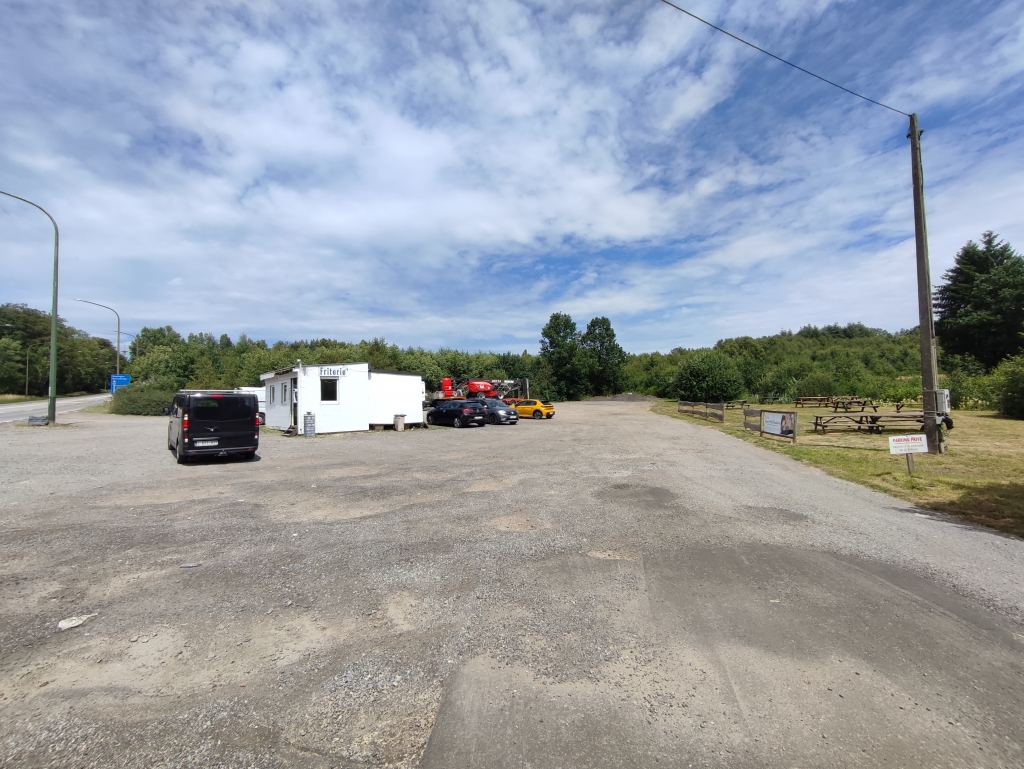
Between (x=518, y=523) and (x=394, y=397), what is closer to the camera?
(x=518, y=523)

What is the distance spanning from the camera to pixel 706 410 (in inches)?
1305

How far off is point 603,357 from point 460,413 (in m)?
50.4

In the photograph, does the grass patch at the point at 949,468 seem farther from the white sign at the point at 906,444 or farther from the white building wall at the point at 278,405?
the white building wall at the point at 278,405

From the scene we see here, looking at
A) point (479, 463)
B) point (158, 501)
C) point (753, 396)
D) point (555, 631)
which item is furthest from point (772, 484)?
point (753, 396)

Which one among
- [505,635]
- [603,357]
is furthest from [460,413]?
[603,357]

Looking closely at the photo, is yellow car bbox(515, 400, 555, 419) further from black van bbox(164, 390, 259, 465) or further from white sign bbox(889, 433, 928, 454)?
white sign bbox(889, 433, 928, 454)

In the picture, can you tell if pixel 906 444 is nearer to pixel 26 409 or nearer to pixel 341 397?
pixel 341 397

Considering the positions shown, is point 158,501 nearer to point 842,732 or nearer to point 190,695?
point 190,695

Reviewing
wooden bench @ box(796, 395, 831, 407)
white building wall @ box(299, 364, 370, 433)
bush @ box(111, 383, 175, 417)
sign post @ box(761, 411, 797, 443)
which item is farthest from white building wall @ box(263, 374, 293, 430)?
wooden bench @ box(796, 395, 831, 407)

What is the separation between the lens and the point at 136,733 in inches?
107

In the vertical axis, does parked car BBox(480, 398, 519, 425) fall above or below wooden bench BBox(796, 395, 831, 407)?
below

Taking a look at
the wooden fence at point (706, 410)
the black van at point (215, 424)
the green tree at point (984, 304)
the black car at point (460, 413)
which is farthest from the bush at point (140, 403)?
the green tree at point (984, 304)

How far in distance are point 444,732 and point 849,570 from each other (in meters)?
4.62

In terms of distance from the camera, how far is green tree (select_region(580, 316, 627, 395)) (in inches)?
2891
